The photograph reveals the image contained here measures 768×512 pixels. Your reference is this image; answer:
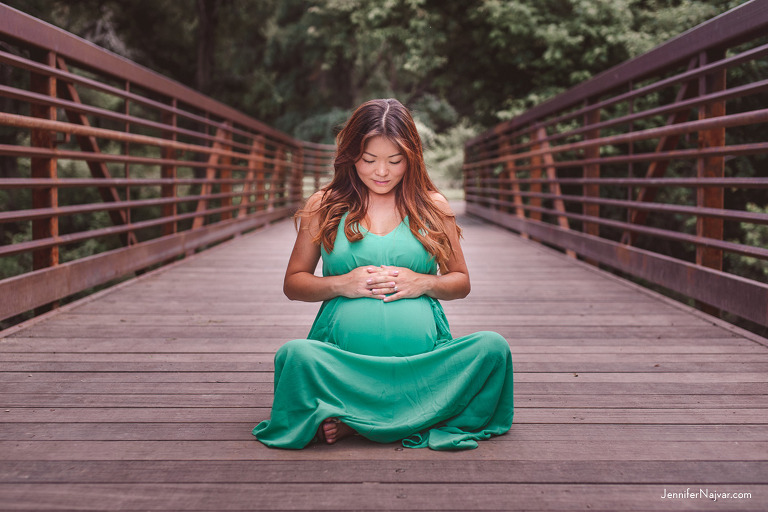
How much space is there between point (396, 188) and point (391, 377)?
0.65 metres

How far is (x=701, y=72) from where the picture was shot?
4109mm

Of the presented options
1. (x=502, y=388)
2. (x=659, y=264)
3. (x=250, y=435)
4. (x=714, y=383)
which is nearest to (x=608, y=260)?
(x=659, y=264)

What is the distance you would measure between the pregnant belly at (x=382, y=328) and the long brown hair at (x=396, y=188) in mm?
219

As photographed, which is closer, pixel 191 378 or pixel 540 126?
pixel 191 378

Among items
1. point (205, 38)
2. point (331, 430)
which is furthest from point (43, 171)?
point (205, 38)

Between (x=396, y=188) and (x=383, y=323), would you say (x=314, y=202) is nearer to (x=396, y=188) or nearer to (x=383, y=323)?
(x=396, y=188)

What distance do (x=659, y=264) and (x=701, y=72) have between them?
48.9 inches

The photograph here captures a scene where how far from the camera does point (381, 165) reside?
2291 millimetres

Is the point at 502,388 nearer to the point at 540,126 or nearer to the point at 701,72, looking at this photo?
the point at 701,72

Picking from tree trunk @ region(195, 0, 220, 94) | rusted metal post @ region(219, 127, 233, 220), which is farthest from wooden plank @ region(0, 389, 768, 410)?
tree trunk @ region(195, 0, 220, 94)

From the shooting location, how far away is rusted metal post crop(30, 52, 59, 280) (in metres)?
3.96

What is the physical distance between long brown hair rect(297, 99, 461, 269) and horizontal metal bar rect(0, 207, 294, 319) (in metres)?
0.23

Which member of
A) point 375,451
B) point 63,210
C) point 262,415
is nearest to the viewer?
point 375,451

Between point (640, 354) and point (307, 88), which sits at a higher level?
point (307, 88)
